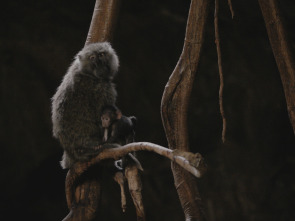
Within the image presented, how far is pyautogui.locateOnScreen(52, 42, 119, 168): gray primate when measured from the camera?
2.70 metres

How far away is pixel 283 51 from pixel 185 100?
633mm

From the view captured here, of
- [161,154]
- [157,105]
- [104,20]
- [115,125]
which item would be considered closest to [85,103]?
[115,125]

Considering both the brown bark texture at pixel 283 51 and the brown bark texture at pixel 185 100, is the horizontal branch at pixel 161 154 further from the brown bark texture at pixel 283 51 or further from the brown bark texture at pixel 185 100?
the brown bark texture at pixel 283 51

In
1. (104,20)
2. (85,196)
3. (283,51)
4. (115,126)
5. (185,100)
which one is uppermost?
(104,20)

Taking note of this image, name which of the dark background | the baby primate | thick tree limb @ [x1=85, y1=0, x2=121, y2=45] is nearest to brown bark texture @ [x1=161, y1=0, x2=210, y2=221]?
the baby primate

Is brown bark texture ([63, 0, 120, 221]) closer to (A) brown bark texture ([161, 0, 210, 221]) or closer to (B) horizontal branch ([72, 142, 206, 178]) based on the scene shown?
(B) horizontal branch ([72, 142, 206, 178])

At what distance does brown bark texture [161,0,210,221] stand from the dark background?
2.32 metres

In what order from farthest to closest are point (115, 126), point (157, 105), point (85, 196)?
point (157, 105) < point (85, 196) < point (115, 126)

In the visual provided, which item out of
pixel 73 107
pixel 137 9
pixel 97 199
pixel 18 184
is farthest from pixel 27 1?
pixel 97 199

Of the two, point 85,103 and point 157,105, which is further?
point 157,105

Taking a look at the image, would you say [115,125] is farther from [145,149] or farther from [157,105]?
[157,105]

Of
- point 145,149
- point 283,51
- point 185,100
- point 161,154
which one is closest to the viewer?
point 161,154

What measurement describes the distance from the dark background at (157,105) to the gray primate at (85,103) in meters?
2.08

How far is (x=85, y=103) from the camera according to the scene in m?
2.72
